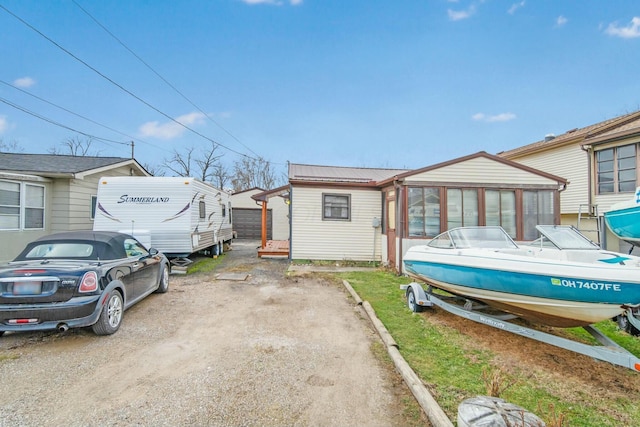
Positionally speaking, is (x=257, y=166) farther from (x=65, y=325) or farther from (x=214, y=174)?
(x=65, y=325)

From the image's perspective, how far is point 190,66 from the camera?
48.6 ft

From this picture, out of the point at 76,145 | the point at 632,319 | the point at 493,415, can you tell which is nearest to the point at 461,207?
the point at 632,319

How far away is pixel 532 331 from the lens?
354 centimetres

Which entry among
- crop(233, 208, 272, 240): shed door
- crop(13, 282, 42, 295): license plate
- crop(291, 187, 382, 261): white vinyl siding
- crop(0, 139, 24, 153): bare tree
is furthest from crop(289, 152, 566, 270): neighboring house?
crop(0, 139, 24, 153): bare tree

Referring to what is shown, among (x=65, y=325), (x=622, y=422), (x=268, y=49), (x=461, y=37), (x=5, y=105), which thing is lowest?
(x=622, y=422)

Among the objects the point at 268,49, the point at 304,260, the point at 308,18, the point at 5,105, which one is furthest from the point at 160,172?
the point at 304,260

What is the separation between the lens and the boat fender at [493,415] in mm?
1894

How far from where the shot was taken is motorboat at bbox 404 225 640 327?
3.01 m

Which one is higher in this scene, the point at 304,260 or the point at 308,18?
the point at 308,18

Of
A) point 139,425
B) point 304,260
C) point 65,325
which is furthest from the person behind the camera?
point 304,260

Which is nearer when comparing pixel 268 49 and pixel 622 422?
pixel 622 422

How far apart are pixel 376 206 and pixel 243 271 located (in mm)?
5412

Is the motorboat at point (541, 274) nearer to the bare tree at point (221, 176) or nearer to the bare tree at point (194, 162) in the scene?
the bare tree at point (194, 162)

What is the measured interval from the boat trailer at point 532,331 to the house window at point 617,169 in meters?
10.6
